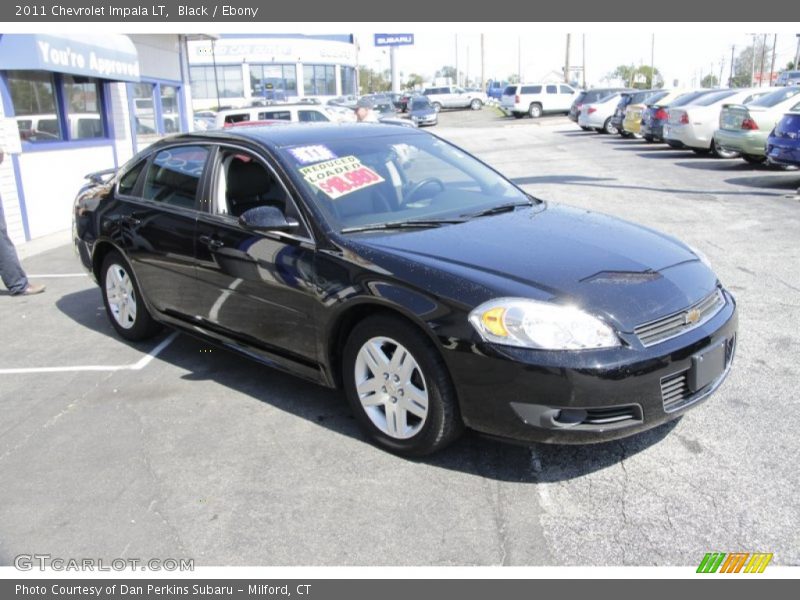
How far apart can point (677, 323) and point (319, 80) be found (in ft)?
224

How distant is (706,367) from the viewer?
3.41m

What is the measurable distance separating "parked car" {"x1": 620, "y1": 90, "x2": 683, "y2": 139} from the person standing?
1849 centimetres

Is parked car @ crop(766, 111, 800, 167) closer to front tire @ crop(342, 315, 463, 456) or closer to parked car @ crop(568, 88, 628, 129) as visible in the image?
front tire @ crop(342, 315, 463, 456)

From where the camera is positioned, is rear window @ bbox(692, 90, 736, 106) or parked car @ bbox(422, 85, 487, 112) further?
parked car @ bbox(422, 85, 487, 112)

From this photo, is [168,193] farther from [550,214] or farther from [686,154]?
[686,154]

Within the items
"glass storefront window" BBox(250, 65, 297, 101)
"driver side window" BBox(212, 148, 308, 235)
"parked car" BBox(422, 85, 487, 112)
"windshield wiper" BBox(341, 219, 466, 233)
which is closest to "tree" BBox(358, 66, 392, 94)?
"glass storefront window" BBox(250, 65, 297, 101)

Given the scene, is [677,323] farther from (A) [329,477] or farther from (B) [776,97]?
(B) [776,97]

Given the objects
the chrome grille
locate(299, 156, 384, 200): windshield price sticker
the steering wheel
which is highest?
locate(299, 156, 384, 200): windshield price sticker

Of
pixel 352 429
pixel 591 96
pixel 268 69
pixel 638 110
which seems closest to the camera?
pixel 352 429

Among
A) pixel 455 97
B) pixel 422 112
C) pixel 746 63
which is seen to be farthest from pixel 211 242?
pixel 746 63

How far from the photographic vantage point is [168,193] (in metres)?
5.12

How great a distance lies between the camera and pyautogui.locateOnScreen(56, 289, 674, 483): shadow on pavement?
3605 millimetres

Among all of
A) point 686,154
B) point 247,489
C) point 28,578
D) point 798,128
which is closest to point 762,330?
point 247,489

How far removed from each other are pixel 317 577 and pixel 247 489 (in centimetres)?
79
